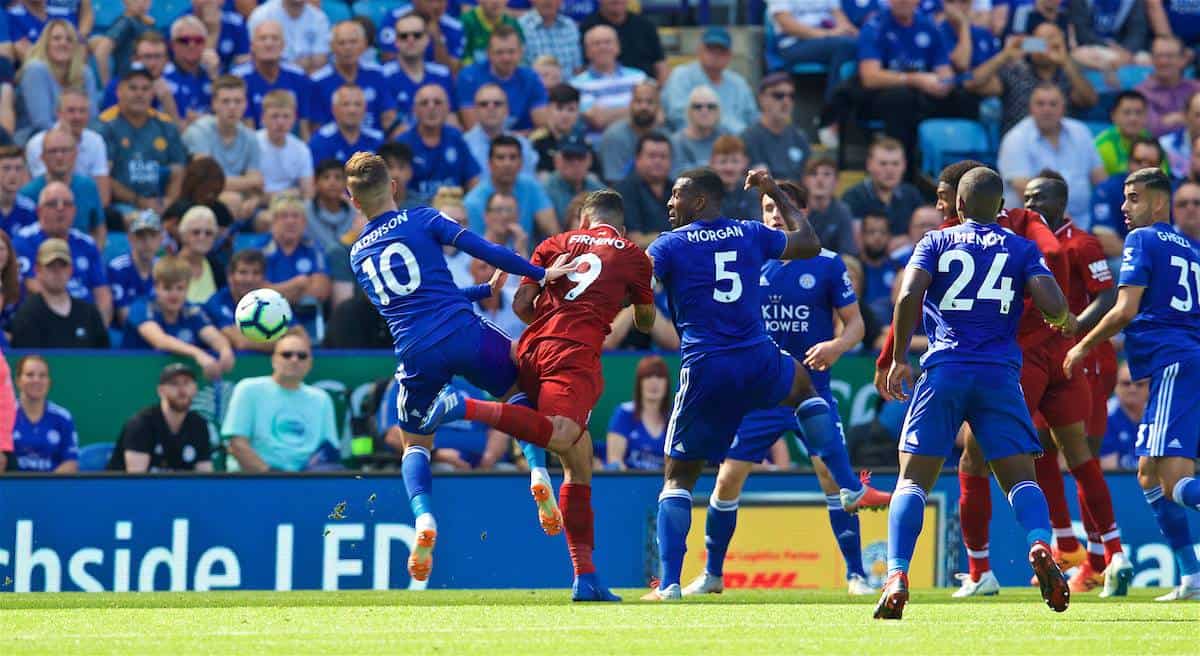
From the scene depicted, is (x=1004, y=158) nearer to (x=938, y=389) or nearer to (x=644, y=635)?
(x=938, y=389)

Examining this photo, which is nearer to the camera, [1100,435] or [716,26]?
[1100,435]

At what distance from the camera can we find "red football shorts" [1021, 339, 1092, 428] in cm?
1162

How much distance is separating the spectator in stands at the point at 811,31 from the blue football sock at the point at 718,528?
851 centimetres

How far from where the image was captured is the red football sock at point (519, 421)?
10.4 metres

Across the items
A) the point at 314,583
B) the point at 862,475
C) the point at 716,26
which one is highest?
the point at 716,26

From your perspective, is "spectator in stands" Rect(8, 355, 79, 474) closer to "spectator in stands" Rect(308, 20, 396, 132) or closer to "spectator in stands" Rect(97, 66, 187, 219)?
"spectator in stands" Rect(97, 66, 187, 219)

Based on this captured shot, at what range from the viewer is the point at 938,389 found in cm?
967

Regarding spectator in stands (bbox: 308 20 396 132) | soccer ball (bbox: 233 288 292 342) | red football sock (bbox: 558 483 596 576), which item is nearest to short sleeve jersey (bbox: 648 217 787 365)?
red football sock (bbox: 558 483 596 576)

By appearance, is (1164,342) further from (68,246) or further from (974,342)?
(68,246)

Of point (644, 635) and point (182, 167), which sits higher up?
point (182, 167)

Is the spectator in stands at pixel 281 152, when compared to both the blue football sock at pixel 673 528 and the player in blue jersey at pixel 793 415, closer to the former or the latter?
the player in blue jersey at pixel 793 415

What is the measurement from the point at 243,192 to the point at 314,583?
434cm

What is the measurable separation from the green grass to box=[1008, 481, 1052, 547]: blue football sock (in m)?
0.41

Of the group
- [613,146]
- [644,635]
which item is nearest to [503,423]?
[644,635]
